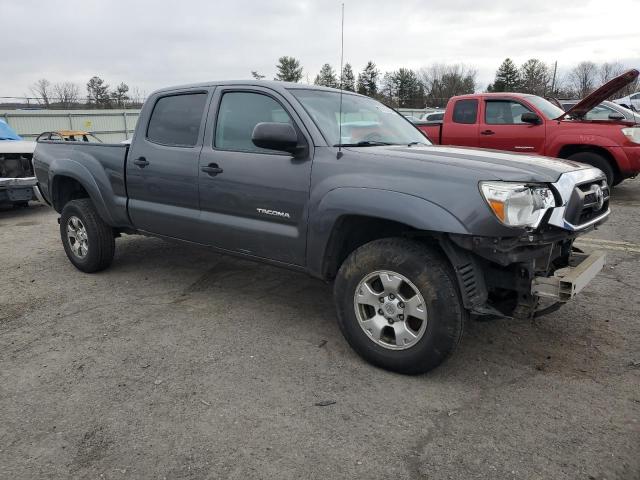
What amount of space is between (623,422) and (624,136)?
705 centimetres

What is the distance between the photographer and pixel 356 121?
12.8ft

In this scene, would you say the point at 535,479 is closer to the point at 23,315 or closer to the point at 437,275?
the point at 437,275

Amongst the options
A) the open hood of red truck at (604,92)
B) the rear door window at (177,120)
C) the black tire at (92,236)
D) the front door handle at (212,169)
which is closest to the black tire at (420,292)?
the front door handle at (212,169)

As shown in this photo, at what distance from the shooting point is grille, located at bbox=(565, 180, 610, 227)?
2926 mm

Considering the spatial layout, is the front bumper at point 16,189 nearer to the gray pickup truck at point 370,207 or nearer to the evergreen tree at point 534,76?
the gray pickup truck at point 370,207

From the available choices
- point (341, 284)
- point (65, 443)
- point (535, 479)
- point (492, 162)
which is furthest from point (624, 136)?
point (65, 443)

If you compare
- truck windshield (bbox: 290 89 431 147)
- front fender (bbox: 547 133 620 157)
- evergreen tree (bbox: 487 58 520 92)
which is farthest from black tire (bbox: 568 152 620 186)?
evergreen tree (bbox: 487 58 520 92)

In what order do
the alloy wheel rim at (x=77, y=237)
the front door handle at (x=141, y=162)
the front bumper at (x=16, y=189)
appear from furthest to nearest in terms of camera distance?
the front bumper at (x=16, y=189)
the alloy wheel rim at (x=77, y=237)
the front door handle at (x=141, y=162)

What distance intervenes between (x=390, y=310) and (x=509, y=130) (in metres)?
7.13

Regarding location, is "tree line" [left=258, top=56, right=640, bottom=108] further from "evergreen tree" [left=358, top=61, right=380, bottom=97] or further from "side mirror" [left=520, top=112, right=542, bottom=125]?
"side mirror" [left=520, top=112, right=542, bottom=125]

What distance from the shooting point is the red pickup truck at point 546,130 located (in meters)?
8.29

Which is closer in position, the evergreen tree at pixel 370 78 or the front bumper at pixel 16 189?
the front bumper at pixel 16 189

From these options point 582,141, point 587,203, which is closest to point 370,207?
point 587,203

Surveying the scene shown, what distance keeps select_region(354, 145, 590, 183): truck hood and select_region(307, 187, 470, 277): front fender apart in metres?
0.29
